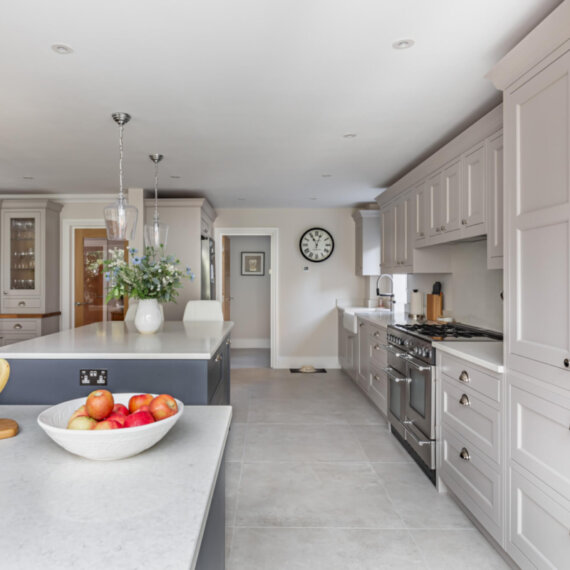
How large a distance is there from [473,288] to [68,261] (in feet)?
15.7

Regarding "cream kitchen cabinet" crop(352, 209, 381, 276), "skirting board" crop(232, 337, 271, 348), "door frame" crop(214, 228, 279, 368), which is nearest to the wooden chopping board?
"cream kitchen cabinet" crop(352, 209, 381, 276)

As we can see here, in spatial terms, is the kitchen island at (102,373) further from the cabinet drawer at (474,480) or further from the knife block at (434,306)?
the knife block at (434,306)

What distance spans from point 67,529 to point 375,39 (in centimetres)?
214

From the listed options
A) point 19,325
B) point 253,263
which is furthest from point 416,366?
point 253,263

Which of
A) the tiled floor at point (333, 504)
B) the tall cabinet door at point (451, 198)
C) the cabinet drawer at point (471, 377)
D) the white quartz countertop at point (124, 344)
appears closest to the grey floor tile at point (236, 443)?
the tiled floor at point (333, 504)

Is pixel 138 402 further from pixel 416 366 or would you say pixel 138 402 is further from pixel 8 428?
pixel 416 366

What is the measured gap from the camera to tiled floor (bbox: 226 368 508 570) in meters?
2.11

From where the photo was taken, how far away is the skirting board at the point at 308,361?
6.60 m

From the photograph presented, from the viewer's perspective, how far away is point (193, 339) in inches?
118

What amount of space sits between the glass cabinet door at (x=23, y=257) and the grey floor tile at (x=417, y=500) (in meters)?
4.51

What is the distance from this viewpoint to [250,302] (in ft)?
28.7

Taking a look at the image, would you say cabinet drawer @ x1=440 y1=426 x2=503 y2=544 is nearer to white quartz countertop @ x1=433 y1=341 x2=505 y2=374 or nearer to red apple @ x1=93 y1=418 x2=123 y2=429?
white quartz countertop @ x1=433 y1=341 x2=505 y2=374

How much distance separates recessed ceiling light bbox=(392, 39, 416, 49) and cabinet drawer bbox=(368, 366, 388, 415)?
270cm

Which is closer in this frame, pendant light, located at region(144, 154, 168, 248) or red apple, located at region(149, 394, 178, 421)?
red apple, located at region(149, 394, 178, 421)
